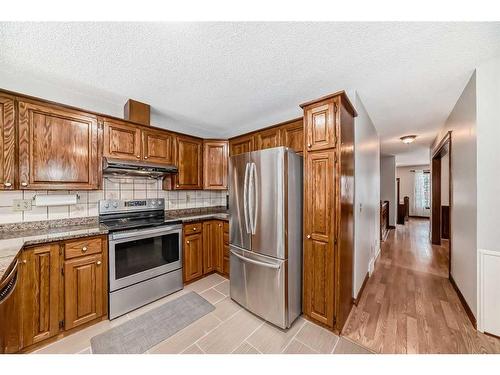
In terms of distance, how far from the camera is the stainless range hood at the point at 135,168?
217 centimetres

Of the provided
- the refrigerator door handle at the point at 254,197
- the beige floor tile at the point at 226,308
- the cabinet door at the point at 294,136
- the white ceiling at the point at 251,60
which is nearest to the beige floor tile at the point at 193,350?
the beige floor tile at the point at 226,308

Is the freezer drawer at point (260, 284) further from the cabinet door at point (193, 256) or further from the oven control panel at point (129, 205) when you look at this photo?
the oven control panel at point (129, 205)

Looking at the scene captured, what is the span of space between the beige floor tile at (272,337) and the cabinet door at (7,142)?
2.48 meters

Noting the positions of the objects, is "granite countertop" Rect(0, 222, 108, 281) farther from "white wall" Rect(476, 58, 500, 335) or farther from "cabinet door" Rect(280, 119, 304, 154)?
"white wall" Rect(476, 58, 500, 335)

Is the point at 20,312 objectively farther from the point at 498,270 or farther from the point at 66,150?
the point at 498,270

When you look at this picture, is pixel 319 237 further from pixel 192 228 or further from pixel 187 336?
pixel 192 228

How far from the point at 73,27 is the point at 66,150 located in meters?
1.15

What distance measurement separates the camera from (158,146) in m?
2.64

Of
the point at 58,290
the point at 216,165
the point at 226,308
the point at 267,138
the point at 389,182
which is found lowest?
the point at 226,308

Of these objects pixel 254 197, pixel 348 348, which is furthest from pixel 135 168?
pixel 348 348

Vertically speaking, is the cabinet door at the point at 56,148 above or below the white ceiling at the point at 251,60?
below

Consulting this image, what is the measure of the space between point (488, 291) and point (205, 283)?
2.91 meters

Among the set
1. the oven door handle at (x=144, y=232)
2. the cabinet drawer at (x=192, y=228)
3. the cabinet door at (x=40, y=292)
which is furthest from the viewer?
the cabinet drawer at (x=192, y=228)

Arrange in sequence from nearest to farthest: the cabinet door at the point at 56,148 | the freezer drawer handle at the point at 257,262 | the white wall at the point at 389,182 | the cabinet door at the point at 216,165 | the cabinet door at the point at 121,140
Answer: the cabinet door at the point at 56,148 < the freezer drawer handle at the point at 257,262 < the cabinet door at the point at 121,140 < the cabinet door at the point at 216,165 < the white wall at the point at 389,182
